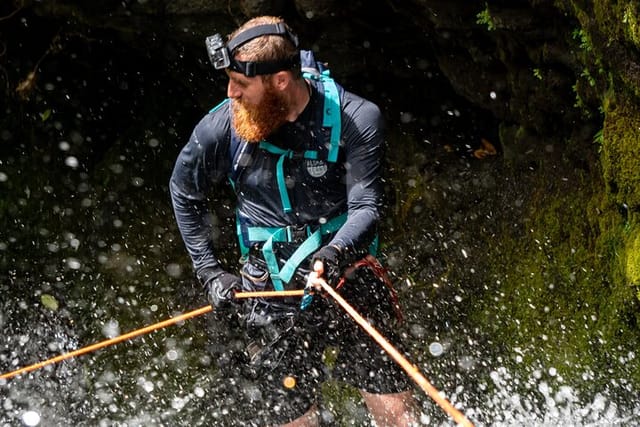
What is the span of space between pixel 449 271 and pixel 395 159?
4.08ft

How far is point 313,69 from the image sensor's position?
3818mm

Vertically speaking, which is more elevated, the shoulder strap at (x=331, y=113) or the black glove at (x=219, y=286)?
the shoulder strap at (x=331, y=113)

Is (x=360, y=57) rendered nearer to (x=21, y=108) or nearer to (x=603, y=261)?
(x=603, y=261)

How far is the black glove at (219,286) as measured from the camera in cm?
376

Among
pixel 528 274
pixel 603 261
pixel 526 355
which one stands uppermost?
pixel 603 261

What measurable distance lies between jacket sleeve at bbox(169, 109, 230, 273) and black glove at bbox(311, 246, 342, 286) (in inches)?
28.1

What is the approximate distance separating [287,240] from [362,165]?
0.57 meters

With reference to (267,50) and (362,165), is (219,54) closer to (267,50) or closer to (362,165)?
(267,50)

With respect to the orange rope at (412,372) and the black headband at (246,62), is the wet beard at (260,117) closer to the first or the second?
the black headband at (246,62)

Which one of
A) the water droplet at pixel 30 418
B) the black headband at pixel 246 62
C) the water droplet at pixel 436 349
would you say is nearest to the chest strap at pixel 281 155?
the black headband at pixel 246 62

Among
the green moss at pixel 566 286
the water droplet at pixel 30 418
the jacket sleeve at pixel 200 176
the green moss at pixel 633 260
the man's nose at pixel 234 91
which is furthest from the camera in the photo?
the water droplet at pixel 30 418

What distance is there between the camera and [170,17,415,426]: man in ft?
11.6

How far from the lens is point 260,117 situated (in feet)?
11.6

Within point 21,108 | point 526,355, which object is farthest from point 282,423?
point 21,108
